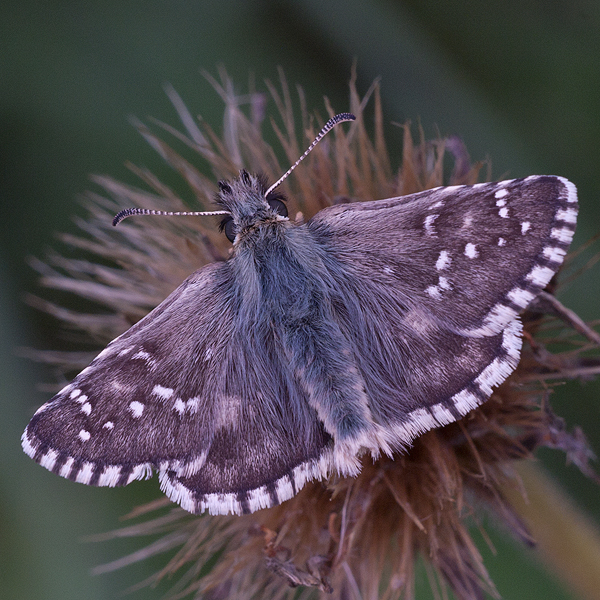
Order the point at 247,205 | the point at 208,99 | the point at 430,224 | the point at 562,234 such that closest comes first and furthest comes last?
the point at 562,234
the point at 430,224
the point at 247,205
the point at 208,99

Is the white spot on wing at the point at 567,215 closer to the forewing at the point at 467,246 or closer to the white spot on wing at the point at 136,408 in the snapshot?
the forewing at the point at 467,246

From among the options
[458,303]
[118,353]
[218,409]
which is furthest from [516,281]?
[118,353]

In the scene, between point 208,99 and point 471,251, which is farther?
point 208,99

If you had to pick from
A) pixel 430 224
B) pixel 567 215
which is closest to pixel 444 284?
pixel 430 224

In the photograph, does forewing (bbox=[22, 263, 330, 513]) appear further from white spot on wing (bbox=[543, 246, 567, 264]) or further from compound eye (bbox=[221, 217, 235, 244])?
white spot on wing (bbox=[543, 246, 567, 264])

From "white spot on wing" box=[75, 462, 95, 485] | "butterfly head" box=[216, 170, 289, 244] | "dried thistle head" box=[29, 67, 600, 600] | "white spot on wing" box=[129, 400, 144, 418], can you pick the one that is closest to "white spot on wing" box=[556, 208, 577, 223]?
"dried thistle head" box=[29, 67, 600, 600]

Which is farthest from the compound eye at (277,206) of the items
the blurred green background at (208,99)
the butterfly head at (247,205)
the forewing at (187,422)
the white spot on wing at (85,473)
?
the blurred green background at (208,99)

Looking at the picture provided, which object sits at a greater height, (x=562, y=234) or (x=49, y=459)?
(x=562, y=234)

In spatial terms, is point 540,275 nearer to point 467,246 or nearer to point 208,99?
point 467,246
